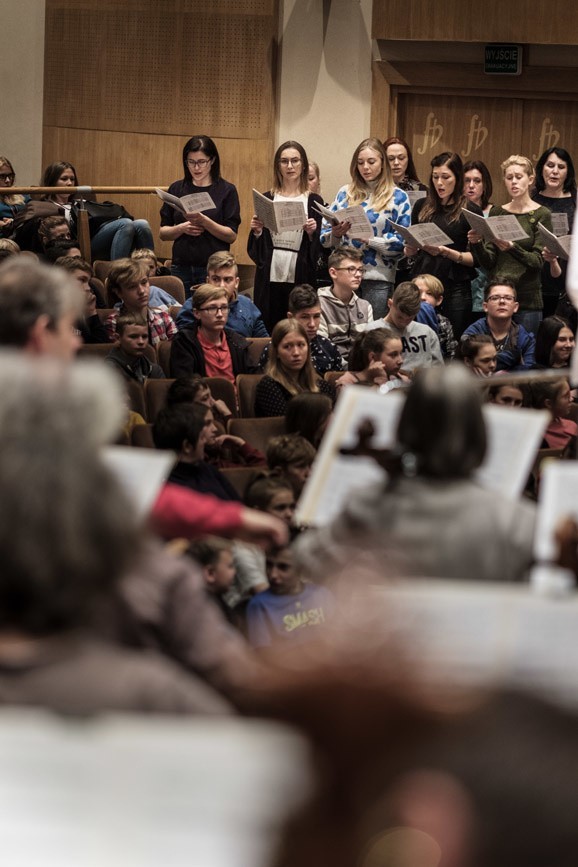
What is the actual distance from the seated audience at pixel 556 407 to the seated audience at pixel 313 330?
5.23ft

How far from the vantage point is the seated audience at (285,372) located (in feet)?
14.4

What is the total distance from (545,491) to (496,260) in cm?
411

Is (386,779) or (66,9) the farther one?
(66,9)

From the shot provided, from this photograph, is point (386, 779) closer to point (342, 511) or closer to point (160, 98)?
point (342, 511)

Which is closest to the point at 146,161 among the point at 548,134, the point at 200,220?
the point at 548,134

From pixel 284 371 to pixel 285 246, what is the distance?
1.71 m

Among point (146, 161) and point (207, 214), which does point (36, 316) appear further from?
point (146, 161)

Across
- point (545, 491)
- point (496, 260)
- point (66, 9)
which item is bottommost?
point (545, 491)

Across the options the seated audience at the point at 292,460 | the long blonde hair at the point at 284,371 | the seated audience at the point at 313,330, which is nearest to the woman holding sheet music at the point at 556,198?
the seated audience at the point at 313,330

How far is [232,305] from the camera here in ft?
18.1

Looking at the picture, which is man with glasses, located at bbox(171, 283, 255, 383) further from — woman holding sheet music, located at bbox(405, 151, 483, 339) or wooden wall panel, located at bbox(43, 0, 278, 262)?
wooden wall panel, located at bbox(43, 0, 278, 262)

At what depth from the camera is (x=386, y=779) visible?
844 mm

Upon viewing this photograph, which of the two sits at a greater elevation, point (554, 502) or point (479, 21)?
point (479, 21)

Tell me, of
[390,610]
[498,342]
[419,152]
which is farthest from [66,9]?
[390,610]
